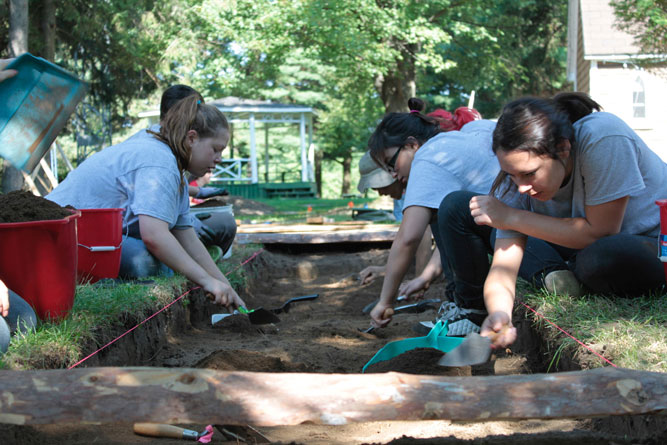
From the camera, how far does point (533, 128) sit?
7.35 feet

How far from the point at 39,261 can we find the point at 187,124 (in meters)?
1.30

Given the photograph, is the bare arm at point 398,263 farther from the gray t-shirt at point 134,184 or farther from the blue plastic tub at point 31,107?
the blue plastic tub at point 31,107

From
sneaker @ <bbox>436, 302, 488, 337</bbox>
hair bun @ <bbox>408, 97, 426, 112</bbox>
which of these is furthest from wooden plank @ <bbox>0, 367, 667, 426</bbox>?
hair bun @ <bbox>408, 97, 426, 112</bbox>

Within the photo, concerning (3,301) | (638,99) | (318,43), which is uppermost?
(318,43)

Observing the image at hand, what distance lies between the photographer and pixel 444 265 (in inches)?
139

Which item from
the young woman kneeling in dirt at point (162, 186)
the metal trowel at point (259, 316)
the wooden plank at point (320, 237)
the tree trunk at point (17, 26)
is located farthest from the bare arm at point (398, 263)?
the tree trunk at point (17, 26)

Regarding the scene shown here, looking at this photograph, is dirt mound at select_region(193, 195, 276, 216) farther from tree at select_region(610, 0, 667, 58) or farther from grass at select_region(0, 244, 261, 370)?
grass at select_region(0, 244, 261, 370)

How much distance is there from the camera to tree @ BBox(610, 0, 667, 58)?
7658 millimetres

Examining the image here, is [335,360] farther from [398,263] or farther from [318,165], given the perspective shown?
[318,165]

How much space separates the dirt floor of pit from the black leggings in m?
0.32

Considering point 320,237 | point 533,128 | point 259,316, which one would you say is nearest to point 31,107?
point 259,316

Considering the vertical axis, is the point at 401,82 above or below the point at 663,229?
above

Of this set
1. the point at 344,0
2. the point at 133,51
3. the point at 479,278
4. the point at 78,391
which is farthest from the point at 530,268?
the point at 133,51

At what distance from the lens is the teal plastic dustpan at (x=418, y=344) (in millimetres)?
2541
